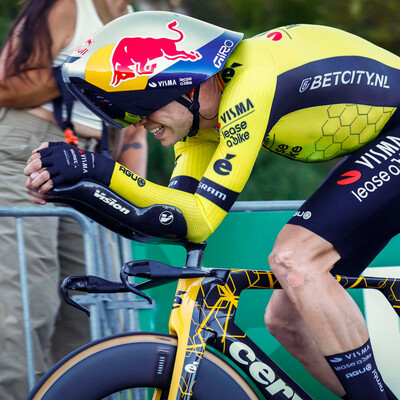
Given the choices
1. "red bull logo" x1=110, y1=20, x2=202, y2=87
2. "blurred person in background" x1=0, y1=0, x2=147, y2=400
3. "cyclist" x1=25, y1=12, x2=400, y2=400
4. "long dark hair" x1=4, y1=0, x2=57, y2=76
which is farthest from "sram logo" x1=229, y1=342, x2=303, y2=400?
"long dark hair" x1=4, y1=0, x2=57, y2=76

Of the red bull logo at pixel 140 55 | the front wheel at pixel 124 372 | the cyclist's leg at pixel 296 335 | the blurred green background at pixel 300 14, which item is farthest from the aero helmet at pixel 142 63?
the blurred green background at pixel 300 14

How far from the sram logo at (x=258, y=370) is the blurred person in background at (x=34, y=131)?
1155 mm

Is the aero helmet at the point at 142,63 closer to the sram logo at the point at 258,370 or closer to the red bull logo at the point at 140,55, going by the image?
the red bull logo at the point at 140,55

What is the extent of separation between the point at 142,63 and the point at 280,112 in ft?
1.66

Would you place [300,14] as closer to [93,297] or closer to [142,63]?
[93,297]

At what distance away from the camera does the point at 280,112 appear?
2559 mm

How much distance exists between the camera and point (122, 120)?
2.54m

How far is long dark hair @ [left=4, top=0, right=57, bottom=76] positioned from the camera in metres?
3.37

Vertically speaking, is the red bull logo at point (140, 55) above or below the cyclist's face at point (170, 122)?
above

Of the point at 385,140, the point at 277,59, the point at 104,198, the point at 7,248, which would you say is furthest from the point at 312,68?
the point at 7,248

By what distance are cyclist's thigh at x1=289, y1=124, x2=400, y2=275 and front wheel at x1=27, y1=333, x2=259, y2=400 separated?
1.96 ft

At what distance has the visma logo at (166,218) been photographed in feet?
7.66

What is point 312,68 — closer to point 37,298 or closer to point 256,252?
point 256,252

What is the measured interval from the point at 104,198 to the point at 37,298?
1.26 m
